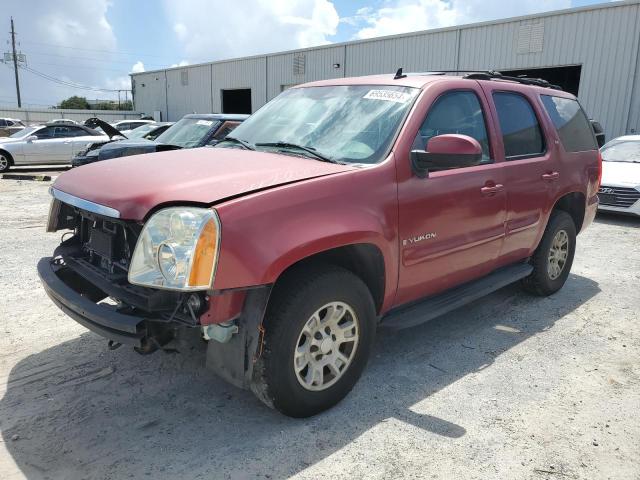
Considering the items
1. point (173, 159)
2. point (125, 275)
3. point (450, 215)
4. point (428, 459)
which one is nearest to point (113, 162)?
point (173, 159)

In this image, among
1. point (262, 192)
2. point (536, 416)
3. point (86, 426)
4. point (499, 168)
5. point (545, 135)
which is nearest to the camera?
point (262, 192)

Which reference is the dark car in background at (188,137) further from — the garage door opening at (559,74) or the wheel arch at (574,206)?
the garage door opening at (559,74)

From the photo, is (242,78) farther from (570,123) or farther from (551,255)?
(551,255)

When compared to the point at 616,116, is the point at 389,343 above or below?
below

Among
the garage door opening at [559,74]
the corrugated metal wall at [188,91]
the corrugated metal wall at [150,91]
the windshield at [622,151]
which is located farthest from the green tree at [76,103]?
the windshield at [622,151]

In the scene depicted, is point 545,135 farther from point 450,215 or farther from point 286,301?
point 286,301

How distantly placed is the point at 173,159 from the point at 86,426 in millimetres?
1637

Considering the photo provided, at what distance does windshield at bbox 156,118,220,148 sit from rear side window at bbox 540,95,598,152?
5914 millimetres

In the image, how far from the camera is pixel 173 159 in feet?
10.9

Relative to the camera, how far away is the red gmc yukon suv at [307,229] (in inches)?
98.9

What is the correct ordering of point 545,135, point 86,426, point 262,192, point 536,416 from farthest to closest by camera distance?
point 545,135, point 536,416, point 86,426, point 262,192

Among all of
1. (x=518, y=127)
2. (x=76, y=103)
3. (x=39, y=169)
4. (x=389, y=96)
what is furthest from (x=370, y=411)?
(x=76, y=103)

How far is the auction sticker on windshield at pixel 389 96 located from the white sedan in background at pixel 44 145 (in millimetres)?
14456

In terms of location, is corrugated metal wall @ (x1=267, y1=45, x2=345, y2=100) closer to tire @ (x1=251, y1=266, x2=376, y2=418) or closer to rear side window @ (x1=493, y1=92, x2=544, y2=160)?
rear side window @ (x1=493, y1=92, x2=544, y2=160)
